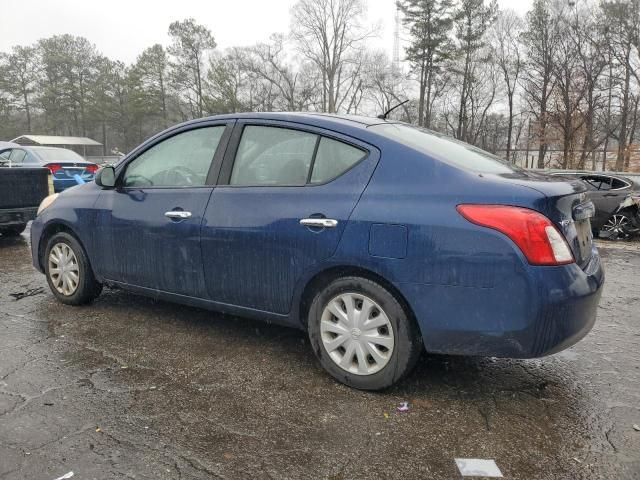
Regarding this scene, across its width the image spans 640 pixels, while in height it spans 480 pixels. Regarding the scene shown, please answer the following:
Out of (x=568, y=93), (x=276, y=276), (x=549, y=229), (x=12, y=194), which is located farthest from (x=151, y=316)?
(x=568, y=93)

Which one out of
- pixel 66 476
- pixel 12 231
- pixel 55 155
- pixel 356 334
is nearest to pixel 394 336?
pixel 356 334

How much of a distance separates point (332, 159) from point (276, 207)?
0.45 meters

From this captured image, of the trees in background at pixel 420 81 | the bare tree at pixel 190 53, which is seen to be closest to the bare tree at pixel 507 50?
the trees in background at pixel 420 81

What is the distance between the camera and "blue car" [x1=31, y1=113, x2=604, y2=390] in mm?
2541

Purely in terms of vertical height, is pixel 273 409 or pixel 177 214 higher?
pixel 177 214

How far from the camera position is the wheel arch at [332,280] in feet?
9.24

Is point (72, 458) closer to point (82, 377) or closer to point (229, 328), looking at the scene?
point (82, 377)

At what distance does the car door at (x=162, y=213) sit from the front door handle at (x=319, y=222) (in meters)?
0.87

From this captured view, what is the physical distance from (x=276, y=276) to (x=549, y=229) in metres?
1.57

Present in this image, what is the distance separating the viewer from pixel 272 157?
11.0 ft

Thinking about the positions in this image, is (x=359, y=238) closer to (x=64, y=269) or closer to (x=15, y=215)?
(x=64, y=269)

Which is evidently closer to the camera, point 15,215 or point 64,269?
point 64,269

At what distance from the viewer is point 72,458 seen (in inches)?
90.6

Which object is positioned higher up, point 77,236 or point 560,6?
point 560,6
